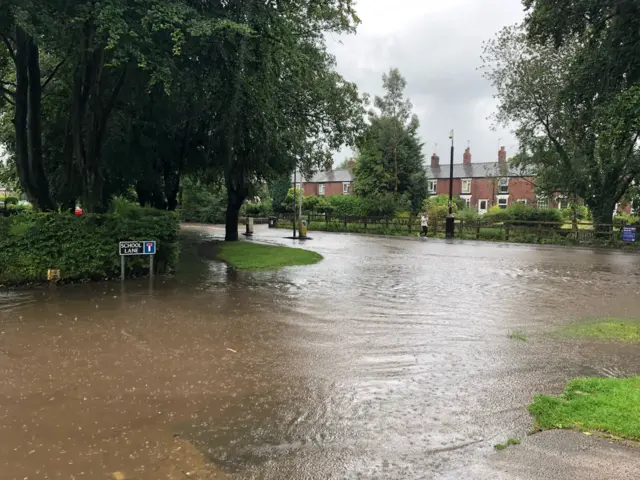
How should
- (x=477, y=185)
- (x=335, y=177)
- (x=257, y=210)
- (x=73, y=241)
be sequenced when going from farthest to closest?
(x=335, y=177)
(x=477, y=185)
(x=257, y=210)
(x=73, y=241)

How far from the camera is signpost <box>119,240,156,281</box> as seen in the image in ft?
38.9

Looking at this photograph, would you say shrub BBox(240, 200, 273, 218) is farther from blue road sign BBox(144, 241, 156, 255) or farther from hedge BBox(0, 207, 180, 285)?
blue road sign BBox(144, 241, 156, 255)

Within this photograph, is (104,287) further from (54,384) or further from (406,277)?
(406,277)

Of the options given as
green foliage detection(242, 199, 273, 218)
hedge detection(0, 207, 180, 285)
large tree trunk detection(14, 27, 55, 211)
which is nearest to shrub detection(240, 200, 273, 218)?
green foliage detection(242, 199, 273, 218)

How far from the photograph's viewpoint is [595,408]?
454cm

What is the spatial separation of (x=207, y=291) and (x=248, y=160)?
11.7 metres

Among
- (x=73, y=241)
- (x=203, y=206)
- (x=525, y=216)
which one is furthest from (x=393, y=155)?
(x=73, y=241)

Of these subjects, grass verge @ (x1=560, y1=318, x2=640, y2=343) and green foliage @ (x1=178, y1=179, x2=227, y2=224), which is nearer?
grass verge @ (x1=560, y1=318, x2=640, y2=343)

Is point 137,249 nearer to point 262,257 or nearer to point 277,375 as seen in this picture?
point 262,257

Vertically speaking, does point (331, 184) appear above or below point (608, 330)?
above

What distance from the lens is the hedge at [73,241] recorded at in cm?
1089

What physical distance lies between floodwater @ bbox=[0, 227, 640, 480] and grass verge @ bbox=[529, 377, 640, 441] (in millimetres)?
191

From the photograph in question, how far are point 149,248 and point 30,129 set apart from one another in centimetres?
596

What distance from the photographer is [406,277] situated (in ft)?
44.6
